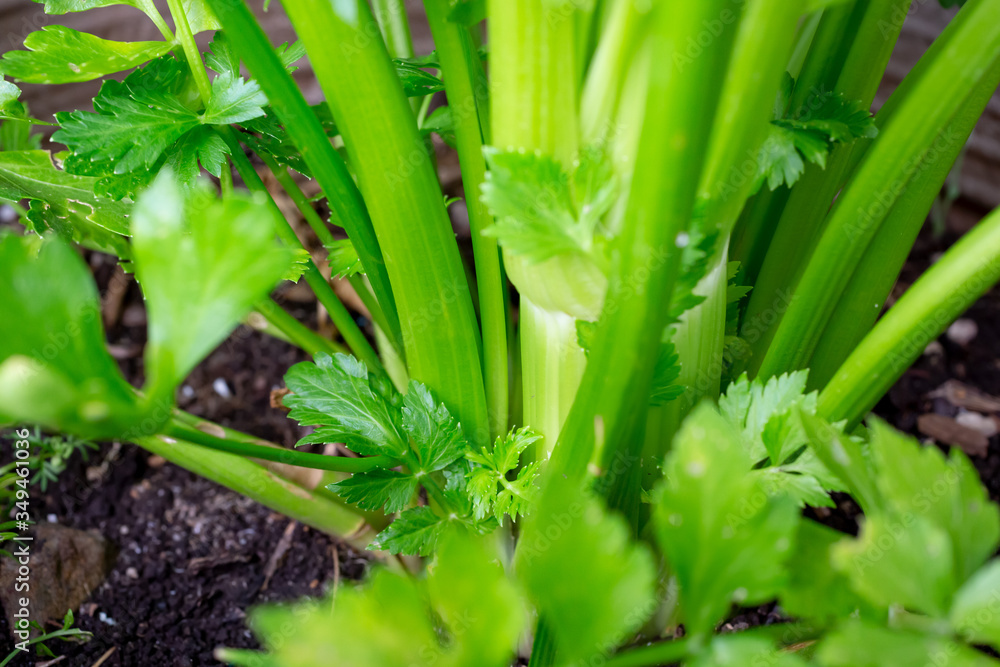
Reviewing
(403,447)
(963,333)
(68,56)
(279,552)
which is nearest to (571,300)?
(403,447)

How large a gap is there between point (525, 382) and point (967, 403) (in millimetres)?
723

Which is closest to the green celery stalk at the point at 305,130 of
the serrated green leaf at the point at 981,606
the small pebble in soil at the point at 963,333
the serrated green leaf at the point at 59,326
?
the serrated green leaf at the point at 59,326

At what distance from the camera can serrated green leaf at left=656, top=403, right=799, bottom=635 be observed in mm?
352

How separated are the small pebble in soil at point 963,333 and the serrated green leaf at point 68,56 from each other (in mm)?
1111

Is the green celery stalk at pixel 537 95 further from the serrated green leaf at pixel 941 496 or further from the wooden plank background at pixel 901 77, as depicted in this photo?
the wooden plank background at pixel 901 77

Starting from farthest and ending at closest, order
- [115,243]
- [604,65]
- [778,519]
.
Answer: [115,243]
[604,65]
[778,519]

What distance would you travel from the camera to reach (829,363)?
0.66 meters

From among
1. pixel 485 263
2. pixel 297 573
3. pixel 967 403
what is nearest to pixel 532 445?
pixel 485 263

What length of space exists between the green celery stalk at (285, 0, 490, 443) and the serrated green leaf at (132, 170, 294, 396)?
6.7 inches

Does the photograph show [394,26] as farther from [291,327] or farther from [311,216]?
[291,327]

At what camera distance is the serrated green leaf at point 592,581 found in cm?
33

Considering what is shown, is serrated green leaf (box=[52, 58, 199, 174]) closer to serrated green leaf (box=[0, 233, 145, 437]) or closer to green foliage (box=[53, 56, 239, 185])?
green foliage (box=[53, 56, 239, 185])

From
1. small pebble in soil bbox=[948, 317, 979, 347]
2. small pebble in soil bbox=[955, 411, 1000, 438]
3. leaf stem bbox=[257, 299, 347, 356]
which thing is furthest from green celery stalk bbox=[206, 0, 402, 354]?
small pebble in soil bbox=[948, 317, 979, 347]

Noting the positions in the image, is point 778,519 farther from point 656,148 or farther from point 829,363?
point 829,363
